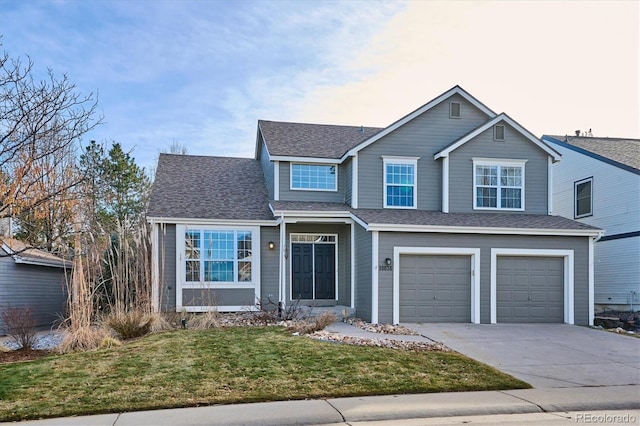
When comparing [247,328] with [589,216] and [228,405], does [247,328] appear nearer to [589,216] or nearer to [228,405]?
[228,405]

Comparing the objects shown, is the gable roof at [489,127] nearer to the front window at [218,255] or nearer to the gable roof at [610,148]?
the gable roof at [610,148]

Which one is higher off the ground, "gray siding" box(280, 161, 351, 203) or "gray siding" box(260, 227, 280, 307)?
"gray siding" box(280, 161, 351, 203)

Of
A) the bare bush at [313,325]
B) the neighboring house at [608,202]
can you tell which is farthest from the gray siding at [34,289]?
the neighboring house at [608,202]

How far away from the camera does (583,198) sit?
73.7ft

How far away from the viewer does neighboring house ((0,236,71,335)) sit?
55.2 ft

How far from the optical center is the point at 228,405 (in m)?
7.66

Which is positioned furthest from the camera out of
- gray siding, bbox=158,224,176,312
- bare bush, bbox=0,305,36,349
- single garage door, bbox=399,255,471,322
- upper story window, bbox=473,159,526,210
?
upper story window, bbox=473,159,526,210

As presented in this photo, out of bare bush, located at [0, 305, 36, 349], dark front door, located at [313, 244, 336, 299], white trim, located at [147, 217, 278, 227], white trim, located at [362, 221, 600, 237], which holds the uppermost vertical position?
white trim, located at [147, 217, 278, 227]

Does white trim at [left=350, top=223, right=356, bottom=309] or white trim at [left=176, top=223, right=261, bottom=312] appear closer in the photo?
white trim at [left=176, top=223, right=261, bottom=312]

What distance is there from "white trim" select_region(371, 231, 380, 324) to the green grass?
12.2ft

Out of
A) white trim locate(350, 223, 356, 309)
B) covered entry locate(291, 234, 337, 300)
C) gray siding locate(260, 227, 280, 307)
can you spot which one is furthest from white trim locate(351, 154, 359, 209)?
gray siding locate(260, 227, 280, 307)

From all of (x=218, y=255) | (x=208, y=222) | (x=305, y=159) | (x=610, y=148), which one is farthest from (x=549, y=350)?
(x=610, y=148)

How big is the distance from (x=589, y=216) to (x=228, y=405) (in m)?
18.7

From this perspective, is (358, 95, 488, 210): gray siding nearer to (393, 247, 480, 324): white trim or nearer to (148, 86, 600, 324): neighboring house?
(148, 86, 600, 324): neighboring house
